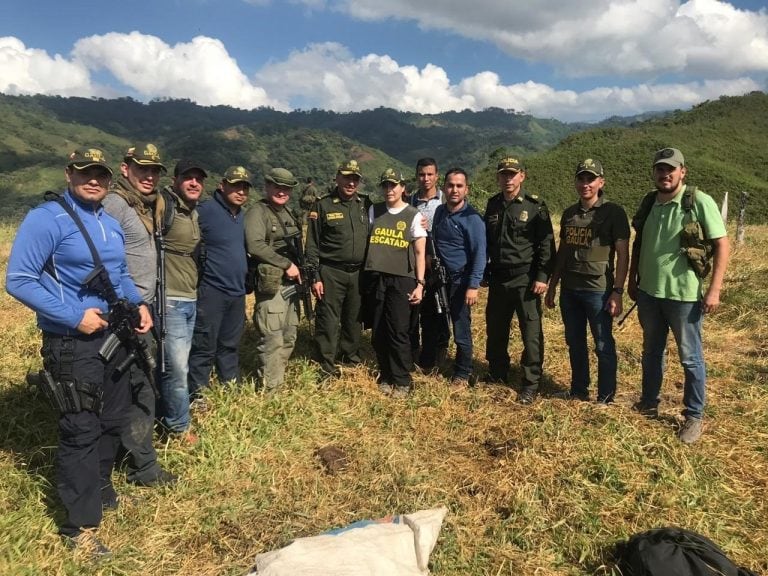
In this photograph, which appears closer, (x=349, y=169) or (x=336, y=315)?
(x=349, y=169)

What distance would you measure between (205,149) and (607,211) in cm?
15185

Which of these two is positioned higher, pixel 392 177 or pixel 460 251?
pixel 392 177

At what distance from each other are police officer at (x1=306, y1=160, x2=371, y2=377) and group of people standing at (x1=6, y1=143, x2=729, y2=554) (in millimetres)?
18

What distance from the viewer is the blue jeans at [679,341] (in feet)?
12.3

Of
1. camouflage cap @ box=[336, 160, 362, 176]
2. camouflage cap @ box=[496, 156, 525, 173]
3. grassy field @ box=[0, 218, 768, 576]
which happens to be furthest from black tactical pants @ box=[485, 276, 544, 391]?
camouflage cap @ box=[336, 160, 362, 176]

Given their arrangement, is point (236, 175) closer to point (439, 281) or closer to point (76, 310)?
point (76, 310)

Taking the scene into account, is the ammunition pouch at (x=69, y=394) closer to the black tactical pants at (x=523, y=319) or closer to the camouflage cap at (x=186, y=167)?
the camouflage cap at (x=186, y=167)

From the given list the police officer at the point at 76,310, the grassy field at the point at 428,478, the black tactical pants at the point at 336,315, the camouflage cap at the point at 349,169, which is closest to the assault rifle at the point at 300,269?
the black tactical pants at the point at 336,315

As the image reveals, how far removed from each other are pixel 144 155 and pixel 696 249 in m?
4.13

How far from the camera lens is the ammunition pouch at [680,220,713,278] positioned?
358 centimetres

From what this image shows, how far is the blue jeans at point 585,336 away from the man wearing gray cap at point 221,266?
3.01m

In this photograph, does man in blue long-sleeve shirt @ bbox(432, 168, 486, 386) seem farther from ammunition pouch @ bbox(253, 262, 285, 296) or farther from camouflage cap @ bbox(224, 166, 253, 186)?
camouflage cap @ bbox(224, 166, 253, 186)

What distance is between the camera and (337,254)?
15.5 ft

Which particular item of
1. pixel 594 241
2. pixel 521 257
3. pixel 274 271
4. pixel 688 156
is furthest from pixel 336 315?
pixel 688 156
